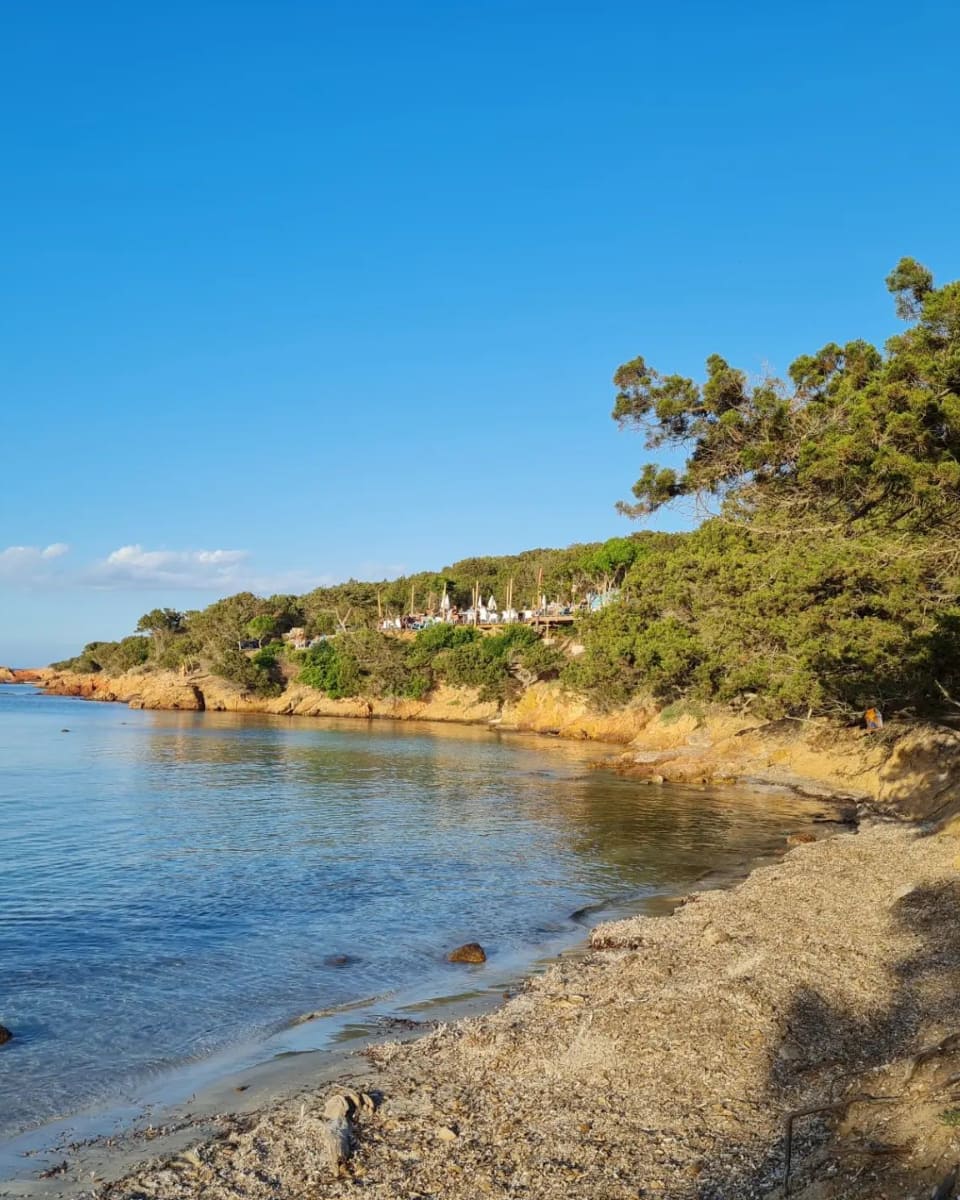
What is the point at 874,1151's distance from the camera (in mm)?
5652

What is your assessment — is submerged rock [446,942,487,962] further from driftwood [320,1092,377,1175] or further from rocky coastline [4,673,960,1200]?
driftwood [320,1092,377,1175]

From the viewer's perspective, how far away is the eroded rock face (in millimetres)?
29531

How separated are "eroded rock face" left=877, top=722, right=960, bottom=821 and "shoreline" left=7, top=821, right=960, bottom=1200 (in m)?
16.9

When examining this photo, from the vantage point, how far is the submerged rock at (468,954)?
15.7 meters

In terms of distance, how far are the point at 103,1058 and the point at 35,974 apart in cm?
442

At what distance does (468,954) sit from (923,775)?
23740 mm

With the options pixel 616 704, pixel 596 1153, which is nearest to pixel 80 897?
pixel 596 1153

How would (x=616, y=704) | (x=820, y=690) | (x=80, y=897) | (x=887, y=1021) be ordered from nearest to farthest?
(x=887, y=1021)
(x=80, y=897)
(x=820, y=690)
(x=616, y=704)

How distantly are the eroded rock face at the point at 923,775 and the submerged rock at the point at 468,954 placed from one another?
17236mm

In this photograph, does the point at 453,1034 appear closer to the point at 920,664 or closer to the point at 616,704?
the point at 920,664

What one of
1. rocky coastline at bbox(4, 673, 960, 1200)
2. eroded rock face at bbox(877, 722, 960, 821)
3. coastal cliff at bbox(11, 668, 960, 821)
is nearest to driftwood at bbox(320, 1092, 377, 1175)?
rocky coastline at bbox(4, 673, 960, 1200)

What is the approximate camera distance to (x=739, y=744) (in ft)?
159

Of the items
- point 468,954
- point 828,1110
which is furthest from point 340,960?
point 828,1110

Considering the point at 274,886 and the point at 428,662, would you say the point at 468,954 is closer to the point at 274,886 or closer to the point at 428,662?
the point at 274,886
